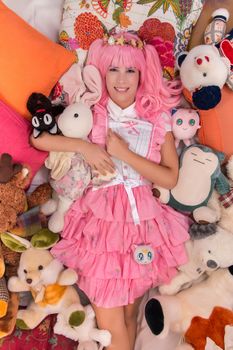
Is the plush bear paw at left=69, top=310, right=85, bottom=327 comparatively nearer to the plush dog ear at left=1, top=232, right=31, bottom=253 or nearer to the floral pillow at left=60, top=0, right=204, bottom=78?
the plush dog ear at left=1, top=232, right=31, bottom=253

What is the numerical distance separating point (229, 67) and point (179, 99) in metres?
0.18

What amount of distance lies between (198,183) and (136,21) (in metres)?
0.56

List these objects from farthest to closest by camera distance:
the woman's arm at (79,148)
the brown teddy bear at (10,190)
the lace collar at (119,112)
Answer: the lace collar at (119,112), the woman's arm at (79,148), the brown teddy bear at (10,190)

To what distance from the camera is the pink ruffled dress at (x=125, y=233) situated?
132 centimetres

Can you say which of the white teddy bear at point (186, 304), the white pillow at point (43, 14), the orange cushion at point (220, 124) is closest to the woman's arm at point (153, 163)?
the orange cushion at point (220, 124)

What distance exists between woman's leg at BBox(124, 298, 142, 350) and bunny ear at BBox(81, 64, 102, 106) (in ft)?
2.13

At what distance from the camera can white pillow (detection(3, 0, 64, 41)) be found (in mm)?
1442

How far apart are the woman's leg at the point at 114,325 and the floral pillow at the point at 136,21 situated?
29.6 inches

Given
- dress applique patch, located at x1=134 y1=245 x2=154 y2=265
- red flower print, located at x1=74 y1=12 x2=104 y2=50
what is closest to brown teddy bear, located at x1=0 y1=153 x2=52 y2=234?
dress applique patch, located at x1=134 y1=245 x2=154 y2=265

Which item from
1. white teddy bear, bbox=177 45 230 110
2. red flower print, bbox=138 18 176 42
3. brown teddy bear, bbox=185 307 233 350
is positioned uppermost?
red flower print, bbox=138 18 176 42

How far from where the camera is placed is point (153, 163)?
1355 millimetres

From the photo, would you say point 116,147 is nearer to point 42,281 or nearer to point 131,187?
point 131,187

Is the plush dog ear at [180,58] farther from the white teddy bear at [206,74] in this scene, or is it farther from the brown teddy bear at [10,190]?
the brown teddy bear at [10,190]

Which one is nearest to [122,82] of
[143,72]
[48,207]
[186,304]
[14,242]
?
[143,72]
